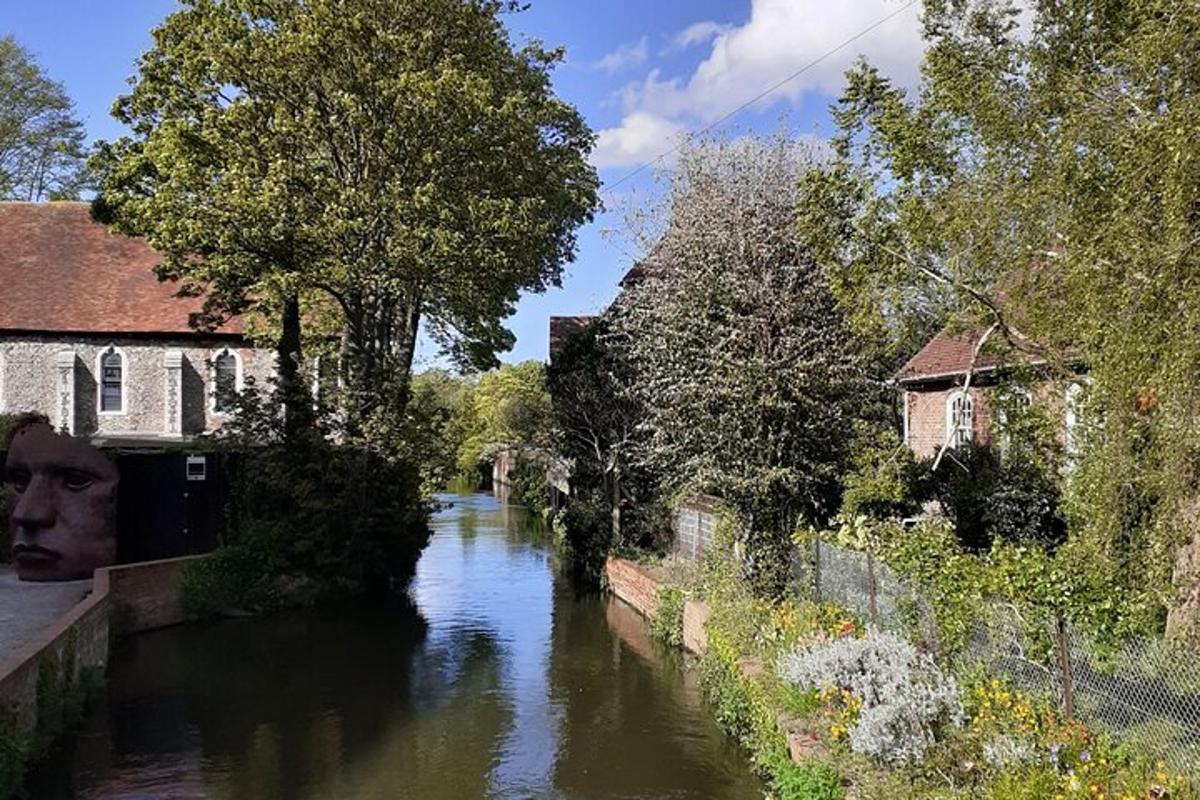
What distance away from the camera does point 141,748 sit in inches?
442

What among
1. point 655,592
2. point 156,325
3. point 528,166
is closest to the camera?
point 655,592

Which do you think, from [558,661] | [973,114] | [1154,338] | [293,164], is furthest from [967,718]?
[293,164]

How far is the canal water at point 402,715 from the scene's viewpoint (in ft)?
33.3

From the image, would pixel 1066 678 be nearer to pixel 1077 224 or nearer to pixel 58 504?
pixel 1077 224

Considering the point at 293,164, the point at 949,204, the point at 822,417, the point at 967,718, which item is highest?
the point at 293,164

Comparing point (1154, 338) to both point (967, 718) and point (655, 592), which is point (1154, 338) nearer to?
point (967, 718)

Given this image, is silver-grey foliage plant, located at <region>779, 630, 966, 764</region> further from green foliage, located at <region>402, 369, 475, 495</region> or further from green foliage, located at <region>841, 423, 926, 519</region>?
green foliage, located at <region>402, 369, 475, 495</region>

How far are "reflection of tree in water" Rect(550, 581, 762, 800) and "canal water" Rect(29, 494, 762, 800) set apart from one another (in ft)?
0.11

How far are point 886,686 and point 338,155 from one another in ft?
53.0

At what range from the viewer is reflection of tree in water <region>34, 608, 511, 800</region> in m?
10.2

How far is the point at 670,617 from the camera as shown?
16.7m

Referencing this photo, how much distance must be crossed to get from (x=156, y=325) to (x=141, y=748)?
27.5 metres

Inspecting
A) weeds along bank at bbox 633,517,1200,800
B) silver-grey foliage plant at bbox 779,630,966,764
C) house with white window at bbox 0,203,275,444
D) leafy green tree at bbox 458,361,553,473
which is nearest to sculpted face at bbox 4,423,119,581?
weeds along bank at bbox 633,517,1200,800

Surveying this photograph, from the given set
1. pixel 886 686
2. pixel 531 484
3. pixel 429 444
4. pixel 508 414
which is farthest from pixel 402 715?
pixel 508 414
